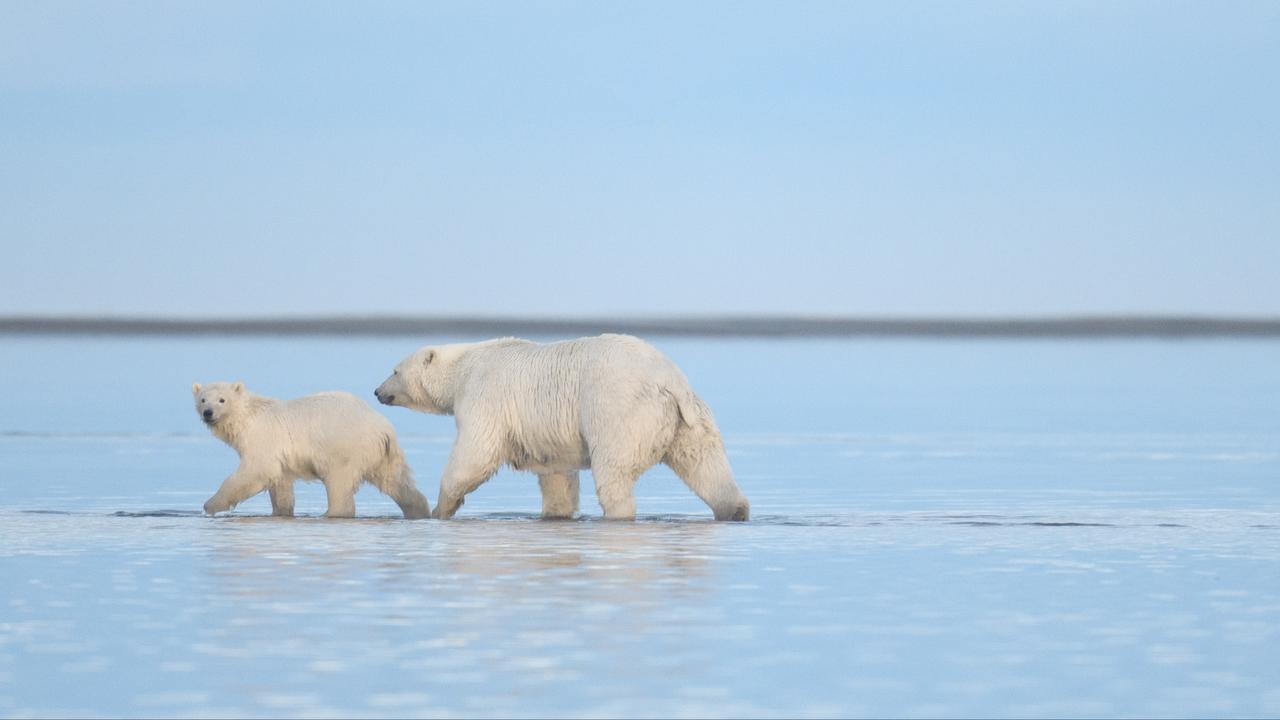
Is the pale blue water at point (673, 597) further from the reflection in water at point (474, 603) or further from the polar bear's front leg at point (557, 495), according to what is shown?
the polar bear's front leg at point (557, 495)

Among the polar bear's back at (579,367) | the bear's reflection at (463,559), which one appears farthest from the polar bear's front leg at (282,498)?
the polar bear's back at (579,367)

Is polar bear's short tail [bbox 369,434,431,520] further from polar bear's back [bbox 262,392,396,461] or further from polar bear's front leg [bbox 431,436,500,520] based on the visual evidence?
polar bear's front leg [bbox 431,436,500,520]

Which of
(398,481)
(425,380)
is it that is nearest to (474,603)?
(398,481)

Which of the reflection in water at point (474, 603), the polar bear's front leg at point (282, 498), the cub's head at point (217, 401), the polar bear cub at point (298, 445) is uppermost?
the cub's head at point (217, 401)

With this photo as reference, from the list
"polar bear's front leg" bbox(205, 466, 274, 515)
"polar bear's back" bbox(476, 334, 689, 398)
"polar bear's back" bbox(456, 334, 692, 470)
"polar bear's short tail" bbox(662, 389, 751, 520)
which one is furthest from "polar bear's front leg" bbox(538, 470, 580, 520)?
"polar bear's front leg" bbox(205, 466, 274, 515)

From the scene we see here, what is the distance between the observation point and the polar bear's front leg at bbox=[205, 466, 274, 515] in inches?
690

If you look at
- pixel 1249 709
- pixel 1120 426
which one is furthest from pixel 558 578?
pixel 1120 426

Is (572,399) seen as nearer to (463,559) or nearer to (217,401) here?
(217,401)

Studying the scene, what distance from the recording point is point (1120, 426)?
32.6m

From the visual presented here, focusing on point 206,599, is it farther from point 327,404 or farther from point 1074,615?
point 327,404

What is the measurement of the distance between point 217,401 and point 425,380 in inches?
76.3

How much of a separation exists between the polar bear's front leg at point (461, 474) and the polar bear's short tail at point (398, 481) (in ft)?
2.12

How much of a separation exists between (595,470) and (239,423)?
10.3 feet

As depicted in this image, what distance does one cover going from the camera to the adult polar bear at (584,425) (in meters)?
17.0
